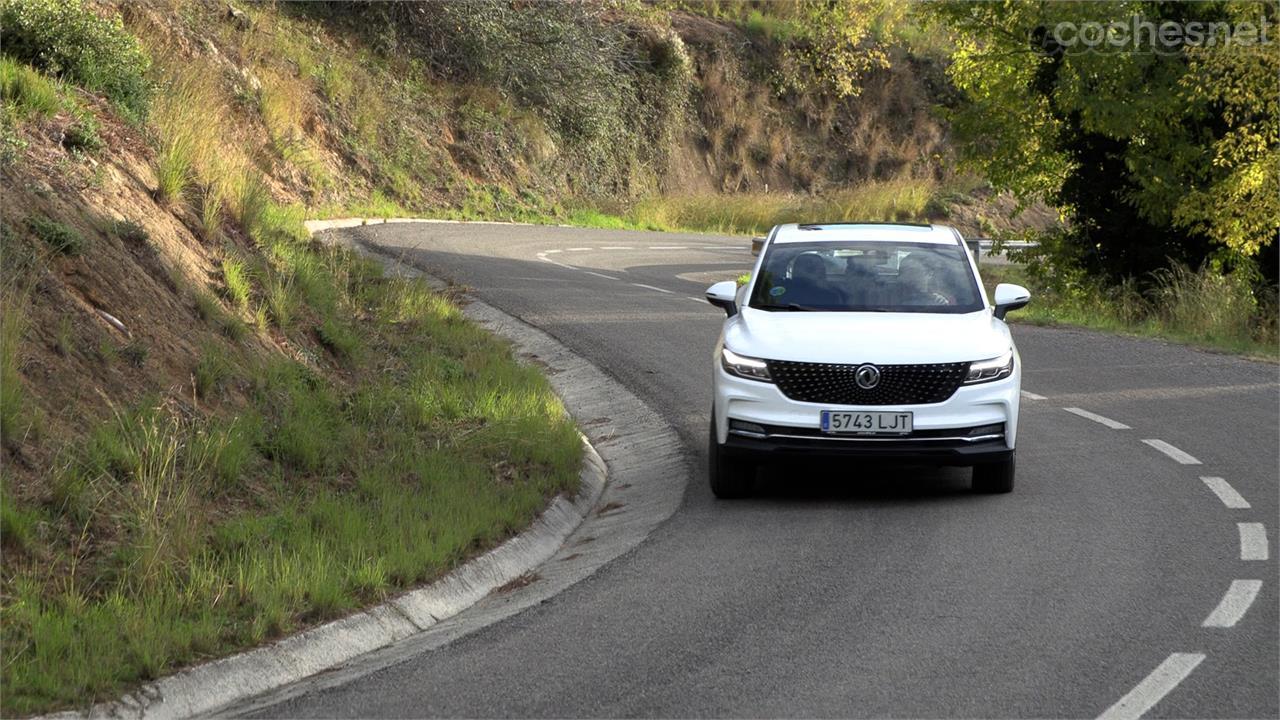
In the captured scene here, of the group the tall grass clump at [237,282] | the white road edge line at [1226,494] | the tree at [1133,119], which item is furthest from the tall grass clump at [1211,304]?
the tall grass clump at [237,282]

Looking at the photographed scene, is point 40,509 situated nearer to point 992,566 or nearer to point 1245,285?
point 992,566

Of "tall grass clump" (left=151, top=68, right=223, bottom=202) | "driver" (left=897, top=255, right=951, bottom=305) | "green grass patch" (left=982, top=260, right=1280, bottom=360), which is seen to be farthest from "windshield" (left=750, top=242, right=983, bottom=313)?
"green grass patch" (left=982, top=260, right=1280, bottom=360)

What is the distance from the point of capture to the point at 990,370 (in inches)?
397

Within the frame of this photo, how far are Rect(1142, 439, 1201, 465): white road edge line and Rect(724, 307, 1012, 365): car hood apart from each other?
1848 mm

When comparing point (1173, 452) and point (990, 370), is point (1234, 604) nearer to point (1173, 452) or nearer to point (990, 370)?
point (990, 370)

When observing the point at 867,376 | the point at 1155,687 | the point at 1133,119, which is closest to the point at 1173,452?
the point at 867,376

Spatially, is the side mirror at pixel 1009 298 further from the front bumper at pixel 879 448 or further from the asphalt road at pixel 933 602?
the front bumper at pixel 879 448

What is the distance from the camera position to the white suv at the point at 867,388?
9836mm

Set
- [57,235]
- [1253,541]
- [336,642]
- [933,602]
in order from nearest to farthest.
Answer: [336,642]
[933,602]
[1253,541]
[57,235]

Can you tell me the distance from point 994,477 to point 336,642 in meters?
4.91

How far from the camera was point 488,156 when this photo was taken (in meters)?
42.8

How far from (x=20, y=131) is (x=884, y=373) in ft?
23.0

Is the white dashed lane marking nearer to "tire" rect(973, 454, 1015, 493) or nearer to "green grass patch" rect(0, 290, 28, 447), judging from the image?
"tire" rect(973, 454, 1015, 493)

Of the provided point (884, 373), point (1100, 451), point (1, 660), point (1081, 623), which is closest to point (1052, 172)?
point (1100, 451)
